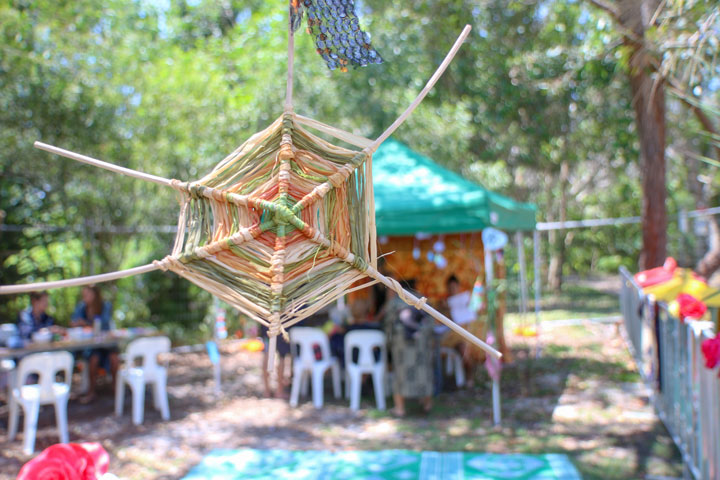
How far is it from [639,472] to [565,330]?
21.2 ft

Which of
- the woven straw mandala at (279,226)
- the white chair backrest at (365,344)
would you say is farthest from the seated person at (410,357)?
the woven straw mandala at (279,226)

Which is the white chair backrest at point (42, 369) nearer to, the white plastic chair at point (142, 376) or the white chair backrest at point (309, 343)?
the white plastic chair at point (142, 376)

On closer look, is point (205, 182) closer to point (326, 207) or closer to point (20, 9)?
point (326, 207)

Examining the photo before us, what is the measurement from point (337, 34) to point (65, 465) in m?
1.56

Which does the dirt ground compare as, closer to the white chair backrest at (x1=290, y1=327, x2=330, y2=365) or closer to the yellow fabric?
the white chair backrest at (x1=290, y1=327, x2=330, y2=365)

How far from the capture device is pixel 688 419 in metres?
4.29

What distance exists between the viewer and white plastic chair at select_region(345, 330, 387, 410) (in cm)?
635

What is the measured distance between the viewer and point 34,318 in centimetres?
645

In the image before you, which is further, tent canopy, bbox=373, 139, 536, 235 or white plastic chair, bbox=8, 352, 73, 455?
tent canopy, bbox=373, 139, 536, 235

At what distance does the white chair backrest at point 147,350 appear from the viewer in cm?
611

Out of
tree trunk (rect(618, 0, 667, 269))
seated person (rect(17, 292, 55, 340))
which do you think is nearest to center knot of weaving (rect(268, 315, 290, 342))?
seated person (rect(17, 292, 55, 340))

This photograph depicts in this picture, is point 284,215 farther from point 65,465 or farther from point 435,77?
point 65,465

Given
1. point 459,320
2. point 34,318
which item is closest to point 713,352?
point 459,320

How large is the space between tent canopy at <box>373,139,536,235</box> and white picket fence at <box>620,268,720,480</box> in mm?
1668
